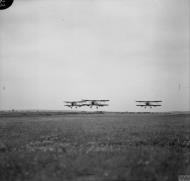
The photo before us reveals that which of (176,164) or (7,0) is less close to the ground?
(7,0)

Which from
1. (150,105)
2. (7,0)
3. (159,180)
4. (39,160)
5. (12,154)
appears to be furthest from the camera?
(150,105)

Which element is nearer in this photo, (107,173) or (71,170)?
(107,173)

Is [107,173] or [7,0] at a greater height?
[7,0]

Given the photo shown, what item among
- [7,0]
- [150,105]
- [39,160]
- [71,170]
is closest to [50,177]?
[71,170]

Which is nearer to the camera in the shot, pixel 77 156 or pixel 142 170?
pixel 142 170

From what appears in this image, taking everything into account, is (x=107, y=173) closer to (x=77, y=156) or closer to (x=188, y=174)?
(x=188, y=174)

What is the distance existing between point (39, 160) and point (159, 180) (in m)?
6.09

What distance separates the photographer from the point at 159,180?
10.6 meters

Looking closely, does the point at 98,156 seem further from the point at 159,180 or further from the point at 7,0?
the point at 7,0

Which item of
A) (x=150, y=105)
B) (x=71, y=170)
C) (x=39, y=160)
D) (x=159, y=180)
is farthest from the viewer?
(x=150, y=105)

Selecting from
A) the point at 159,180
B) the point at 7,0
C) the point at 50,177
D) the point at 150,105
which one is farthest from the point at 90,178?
the point at 150,105

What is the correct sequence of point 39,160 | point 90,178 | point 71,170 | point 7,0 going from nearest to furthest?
point 90,178
point 71,170
point 39,160
point 7,0

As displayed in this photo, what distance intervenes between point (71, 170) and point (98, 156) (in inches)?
107

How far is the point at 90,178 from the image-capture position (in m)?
11.3
